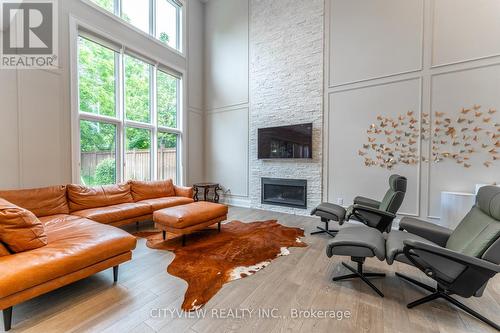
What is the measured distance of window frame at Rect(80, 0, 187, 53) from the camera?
4045mm

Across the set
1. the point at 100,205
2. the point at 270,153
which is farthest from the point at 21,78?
the point at 270,153

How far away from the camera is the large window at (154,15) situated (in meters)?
4.29

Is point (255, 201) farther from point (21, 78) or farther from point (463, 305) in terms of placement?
point (21, 78)

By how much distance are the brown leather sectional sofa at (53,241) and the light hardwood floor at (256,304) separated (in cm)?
23

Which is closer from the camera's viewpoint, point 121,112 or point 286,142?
point 121,112

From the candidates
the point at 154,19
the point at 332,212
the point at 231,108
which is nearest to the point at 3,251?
the point at 332,212

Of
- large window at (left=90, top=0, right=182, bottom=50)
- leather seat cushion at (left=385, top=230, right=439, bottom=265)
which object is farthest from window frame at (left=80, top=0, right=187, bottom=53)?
leather seat cushion at (left=385, top=230, right=439, bottom=265)

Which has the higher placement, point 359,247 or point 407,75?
point 407,75

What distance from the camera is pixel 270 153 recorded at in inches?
203

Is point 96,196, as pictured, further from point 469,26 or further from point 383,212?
point 469,26

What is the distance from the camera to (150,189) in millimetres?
4348

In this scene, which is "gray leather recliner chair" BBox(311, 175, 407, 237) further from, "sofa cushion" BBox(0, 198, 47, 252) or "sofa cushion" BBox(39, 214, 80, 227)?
"sofa cushion" BBox(39, 214, 80, 227)

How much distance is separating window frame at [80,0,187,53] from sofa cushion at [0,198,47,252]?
3802 millimetres

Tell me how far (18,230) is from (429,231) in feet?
12.4
